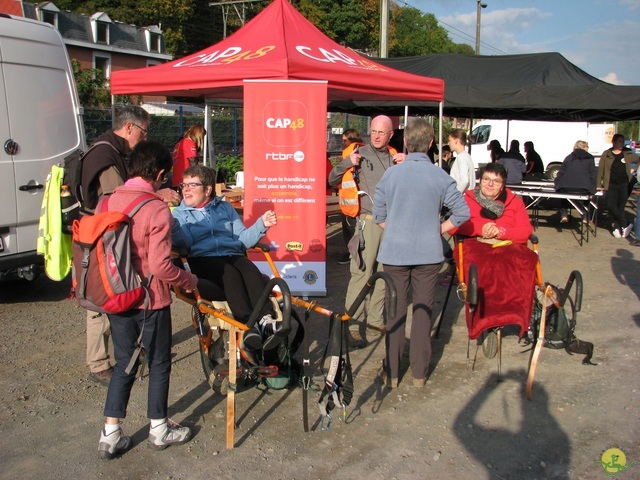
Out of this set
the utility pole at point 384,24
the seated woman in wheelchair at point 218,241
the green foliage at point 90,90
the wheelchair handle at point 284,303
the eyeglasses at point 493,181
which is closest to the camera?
the wheelchair handle at point 284,303

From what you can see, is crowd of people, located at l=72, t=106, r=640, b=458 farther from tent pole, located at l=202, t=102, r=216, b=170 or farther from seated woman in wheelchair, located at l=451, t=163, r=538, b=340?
tent pole, located at l=202, t=102, r=216, b=170

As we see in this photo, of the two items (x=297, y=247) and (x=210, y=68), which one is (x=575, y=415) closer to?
(x=297, y=247)

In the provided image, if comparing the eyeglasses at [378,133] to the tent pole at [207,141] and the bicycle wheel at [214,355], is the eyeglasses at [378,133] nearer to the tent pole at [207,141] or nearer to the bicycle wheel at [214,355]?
the bicycle wheel at [214,355]

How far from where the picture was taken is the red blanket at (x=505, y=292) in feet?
14.5

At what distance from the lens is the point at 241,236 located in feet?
14.3

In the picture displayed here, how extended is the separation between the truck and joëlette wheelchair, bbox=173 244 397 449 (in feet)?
59.4

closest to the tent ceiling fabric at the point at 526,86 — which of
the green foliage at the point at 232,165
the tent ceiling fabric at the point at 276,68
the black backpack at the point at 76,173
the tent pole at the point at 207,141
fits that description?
the tent ceiling fabric at the point at 276,68

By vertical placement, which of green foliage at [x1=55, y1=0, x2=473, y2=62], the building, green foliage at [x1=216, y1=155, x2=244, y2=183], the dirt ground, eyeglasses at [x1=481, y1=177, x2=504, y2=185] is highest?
green foliage at [x1=55, y1=0, x2=473, y2=62]

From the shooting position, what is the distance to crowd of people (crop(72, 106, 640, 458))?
11.1 ft

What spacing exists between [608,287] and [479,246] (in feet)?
11.3

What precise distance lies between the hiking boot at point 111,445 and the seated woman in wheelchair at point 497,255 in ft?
7.99

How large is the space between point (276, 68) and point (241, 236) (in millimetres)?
2241

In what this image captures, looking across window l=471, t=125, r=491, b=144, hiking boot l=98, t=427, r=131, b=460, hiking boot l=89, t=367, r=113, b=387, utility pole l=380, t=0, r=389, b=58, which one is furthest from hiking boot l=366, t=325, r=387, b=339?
window l=471, t=125, r=491, b=144

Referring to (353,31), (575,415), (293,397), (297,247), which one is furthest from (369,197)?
(353,31)
